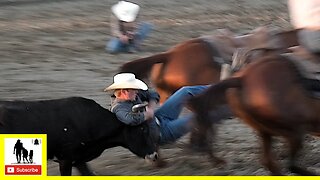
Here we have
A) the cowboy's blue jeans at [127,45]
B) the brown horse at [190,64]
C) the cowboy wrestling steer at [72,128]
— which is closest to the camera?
the cowboy wrestling steer at [72,128]

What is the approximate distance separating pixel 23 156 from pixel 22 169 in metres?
0.09

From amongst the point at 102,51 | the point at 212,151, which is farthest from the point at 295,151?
the point at 102,51

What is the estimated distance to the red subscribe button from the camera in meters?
4.98

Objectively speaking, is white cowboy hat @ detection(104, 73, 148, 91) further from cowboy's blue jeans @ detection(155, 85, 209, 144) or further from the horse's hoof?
the horse's hoof

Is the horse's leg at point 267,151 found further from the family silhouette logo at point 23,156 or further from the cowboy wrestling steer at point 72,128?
the family silhouette logo at point 23,156

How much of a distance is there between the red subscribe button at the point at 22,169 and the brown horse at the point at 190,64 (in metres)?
1.99

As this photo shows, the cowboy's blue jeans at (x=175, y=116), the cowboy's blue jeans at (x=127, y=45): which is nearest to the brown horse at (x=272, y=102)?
the cowboy's blue jeans at (x=175, y=116)

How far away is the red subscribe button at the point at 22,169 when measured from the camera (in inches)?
196

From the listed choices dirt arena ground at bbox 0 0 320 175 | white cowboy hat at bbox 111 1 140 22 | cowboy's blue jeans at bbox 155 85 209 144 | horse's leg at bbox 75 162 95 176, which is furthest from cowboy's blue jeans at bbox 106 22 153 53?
horse's leg at bbox 75 162 95 176

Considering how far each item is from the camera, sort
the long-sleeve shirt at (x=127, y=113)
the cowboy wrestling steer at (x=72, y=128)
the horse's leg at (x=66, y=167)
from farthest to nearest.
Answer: the long-sleeve shirt at (x=127, y=113) < the horse's leg at (x=66, y=167) < the cowboy wrestling steer at (x=72, y=128)

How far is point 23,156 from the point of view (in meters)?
5.05

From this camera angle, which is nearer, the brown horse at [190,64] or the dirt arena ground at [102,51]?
the dirt arena ground at [102,51]

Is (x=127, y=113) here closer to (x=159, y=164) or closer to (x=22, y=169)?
(x=159, y=164)

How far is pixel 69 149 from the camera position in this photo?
5.29 m
